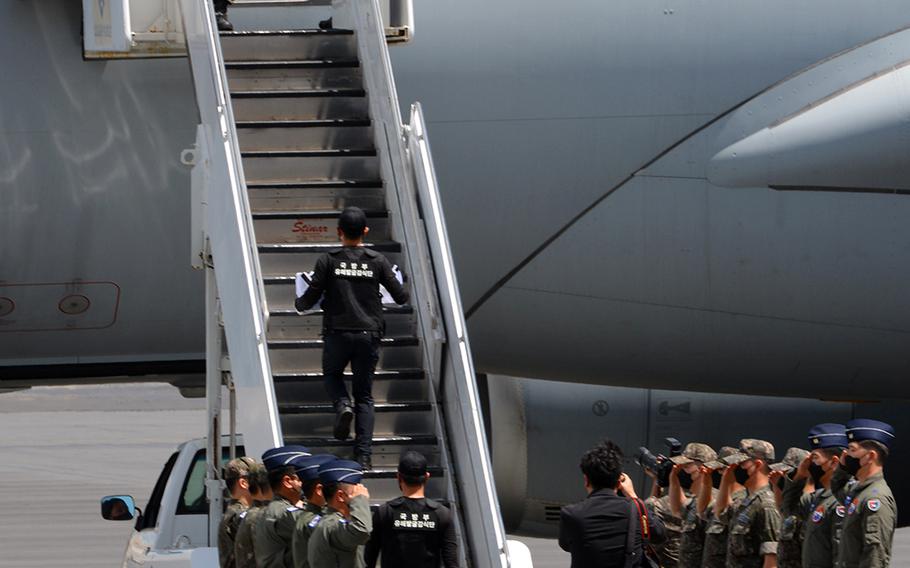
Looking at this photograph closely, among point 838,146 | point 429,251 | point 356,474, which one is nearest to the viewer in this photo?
point 356,474

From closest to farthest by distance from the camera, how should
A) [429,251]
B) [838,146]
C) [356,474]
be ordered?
[356,474]
[429,251]
[838,146]

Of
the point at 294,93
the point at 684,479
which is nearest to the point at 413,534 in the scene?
the point at 684,479

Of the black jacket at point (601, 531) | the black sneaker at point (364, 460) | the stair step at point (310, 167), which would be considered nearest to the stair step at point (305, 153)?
the stair step at point (310, 167)

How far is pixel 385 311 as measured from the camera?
362 inches

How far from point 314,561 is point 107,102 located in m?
4.60

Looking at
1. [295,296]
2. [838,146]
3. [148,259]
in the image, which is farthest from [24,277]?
[838,146]

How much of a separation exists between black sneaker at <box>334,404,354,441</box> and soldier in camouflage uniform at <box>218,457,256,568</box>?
47cm

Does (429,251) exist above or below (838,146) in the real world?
below

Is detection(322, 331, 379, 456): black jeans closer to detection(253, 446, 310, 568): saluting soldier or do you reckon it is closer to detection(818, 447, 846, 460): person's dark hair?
detection(253, 446, 310, 568): saluting soldier

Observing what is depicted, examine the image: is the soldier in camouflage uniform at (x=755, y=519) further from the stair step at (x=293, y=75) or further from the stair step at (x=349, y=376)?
the stair step at (x=293, y=75)

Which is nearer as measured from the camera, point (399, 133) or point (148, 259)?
point (399, 133)

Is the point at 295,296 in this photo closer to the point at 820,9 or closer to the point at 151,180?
the point at 151,180

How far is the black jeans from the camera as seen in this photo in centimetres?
834

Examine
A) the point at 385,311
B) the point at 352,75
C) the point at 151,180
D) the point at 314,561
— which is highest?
the point at 352,75
